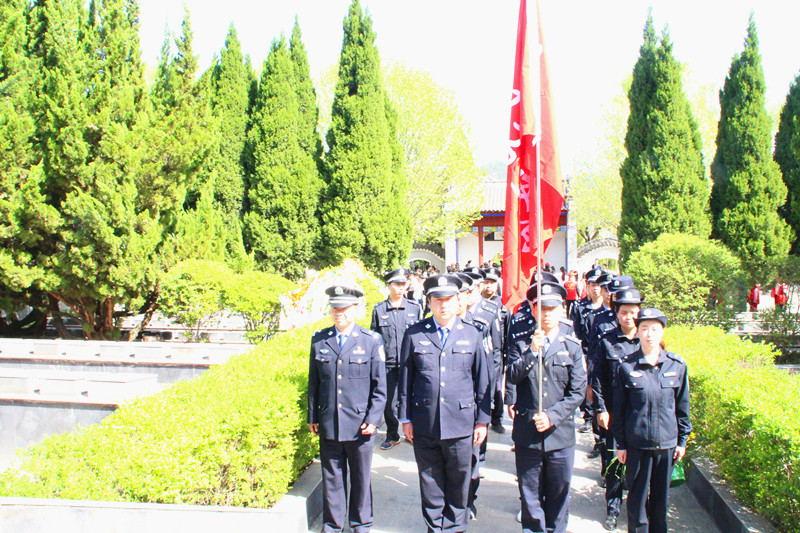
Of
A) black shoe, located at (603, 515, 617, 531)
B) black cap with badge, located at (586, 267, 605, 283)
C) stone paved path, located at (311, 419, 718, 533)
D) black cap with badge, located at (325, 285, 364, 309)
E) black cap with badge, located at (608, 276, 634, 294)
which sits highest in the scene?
black cap with badge, located at (325, 285, 364, 309)

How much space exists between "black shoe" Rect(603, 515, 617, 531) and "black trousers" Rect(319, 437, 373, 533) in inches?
71.3

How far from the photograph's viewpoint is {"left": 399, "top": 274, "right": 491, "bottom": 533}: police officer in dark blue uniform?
402 centimetres

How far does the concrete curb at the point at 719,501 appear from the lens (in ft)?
12.8

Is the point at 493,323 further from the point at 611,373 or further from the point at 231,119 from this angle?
the point at 231,119

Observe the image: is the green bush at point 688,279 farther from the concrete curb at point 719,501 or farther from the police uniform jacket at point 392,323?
the concrete curb at point 719,501

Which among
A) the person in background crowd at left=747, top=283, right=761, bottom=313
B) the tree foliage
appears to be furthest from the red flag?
the tree foliage

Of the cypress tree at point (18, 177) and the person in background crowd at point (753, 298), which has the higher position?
the cypress tree at point (18, 177)

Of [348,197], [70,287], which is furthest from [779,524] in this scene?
[348,197]

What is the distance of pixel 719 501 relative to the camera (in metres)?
4.42

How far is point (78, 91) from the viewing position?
10.3m

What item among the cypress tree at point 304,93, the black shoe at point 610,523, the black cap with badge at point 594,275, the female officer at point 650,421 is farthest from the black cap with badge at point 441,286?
the cypress tree at point 304,93

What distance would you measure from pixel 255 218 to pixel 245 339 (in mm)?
6698

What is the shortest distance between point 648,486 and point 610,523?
2.25ft

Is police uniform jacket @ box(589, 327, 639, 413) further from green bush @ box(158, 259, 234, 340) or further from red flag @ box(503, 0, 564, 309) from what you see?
green bush @ box(158, 259, 234, 340)
